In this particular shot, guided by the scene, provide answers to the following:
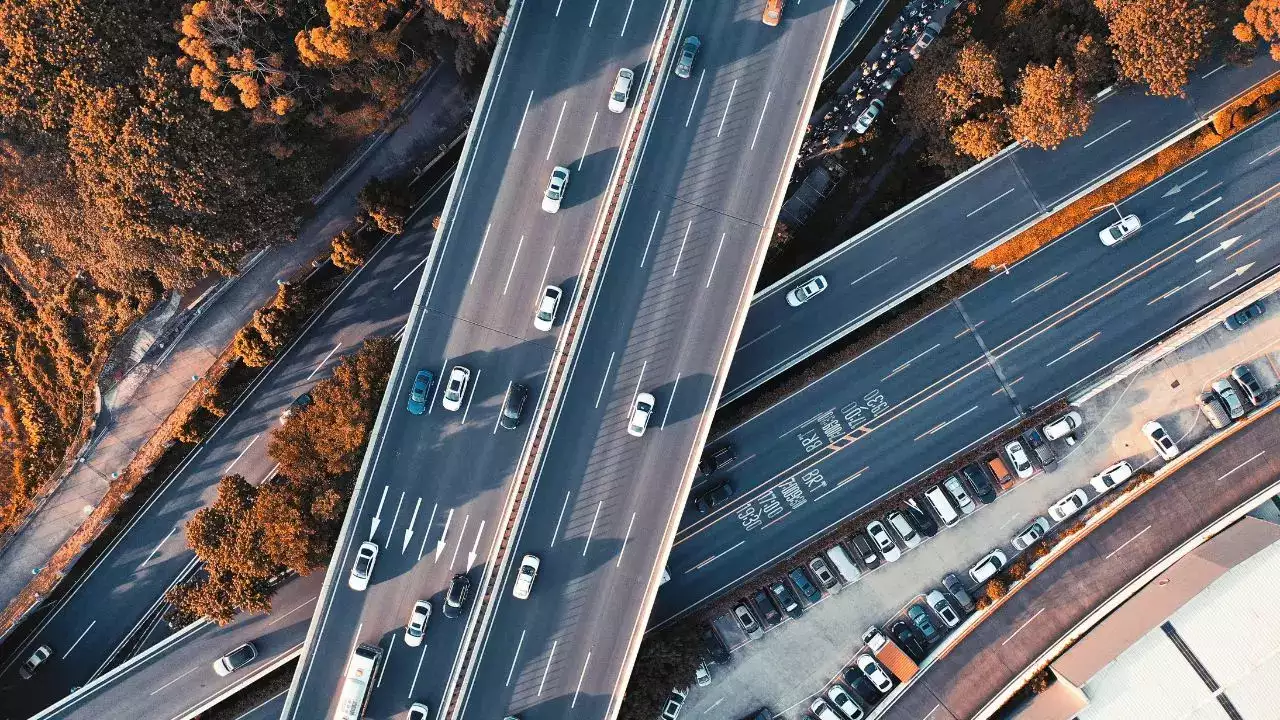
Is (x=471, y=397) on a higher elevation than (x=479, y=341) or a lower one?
lower

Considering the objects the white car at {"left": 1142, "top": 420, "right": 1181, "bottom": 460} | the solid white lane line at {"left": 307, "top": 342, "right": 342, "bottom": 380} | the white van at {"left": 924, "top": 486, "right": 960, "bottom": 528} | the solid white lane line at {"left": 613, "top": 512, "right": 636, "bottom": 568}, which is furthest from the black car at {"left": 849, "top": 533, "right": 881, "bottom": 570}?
the solid white lane line at {"left": 307, "top": 342, "right": 342, "bottom": 380}

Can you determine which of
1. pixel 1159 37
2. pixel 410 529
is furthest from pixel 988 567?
pixel 410 529

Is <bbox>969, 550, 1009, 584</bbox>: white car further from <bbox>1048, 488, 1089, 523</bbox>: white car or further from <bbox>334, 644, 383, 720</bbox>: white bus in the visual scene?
<bbox>334, 644, 383, 720</bbox>: white bus

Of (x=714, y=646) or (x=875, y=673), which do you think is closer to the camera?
(x=875, y=673)

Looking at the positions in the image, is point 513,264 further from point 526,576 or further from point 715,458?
point 526,576

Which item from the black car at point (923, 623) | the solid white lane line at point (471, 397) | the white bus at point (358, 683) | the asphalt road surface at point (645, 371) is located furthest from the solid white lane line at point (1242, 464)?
the white bus at point (358, 683)

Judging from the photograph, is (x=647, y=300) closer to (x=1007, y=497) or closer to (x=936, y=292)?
(x=936, y=292)

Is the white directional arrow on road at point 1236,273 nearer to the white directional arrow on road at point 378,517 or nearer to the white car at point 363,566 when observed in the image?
the white directional arrow on road at point 378,517

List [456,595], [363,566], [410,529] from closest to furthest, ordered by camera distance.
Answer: [456,595]
[363,566]
[410,529]
